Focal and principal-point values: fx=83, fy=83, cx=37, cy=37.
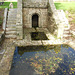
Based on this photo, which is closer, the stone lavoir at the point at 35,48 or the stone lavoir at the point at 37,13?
the stone lavoir at the point at 35,48

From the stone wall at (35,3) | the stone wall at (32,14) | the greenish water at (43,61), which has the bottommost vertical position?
the greenish water at (43,61)

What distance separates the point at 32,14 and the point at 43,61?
770 centimetres

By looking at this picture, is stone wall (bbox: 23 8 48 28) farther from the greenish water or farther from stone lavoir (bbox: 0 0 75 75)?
the greenish water

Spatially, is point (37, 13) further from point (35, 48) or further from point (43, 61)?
point (43, 61)

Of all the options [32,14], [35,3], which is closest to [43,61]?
[32,14]

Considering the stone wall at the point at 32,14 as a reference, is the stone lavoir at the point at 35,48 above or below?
below

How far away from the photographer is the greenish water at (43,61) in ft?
14.0

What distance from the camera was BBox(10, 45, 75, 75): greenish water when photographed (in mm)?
4262

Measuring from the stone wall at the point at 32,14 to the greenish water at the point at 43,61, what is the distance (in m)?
5.53

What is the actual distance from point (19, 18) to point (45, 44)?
3619mm

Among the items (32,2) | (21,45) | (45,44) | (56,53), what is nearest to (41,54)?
(56,53)

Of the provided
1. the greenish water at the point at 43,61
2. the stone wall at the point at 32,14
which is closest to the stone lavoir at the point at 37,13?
the stone wall at the point at 32,14

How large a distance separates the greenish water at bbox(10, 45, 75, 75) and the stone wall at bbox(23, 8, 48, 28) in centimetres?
553

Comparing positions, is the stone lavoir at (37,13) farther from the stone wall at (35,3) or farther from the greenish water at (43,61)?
the greenish water at (43,61)
